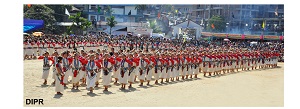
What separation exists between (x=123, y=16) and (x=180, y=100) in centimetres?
5792

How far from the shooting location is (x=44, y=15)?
56.2 meters

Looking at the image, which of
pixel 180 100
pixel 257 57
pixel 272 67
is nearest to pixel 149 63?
pixel 180 100

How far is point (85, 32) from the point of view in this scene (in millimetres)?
58812

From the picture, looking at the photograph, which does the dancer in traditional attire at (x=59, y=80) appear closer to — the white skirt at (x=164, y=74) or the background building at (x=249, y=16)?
the white skirt at (x=164, y=74)

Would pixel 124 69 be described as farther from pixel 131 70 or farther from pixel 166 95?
pixel 166 95

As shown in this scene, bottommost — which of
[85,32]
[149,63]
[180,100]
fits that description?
[180,100]

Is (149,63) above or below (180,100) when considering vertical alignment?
above

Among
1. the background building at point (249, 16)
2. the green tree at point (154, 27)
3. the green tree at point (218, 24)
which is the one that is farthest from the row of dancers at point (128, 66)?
the green tree at point (154, 27)

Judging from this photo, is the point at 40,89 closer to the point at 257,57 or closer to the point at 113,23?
the point at 257,57

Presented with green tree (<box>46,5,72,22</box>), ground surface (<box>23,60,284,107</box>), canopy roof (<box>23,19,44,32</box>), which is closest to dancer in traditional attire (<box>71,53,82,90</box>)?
ground surface (<box>23,60,284,107</box>)

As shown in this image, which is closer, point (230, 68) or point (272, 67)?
point (230, 68)

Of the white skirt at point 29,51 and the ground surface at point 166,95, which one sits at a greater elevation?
the white skirt at point 29,51

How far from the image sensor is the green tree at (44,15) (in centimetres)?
5581

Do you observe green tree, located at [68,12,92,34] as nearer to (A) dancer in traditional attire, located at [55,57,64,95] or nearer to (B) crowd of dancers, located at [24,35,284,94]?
(B) crowd of dancers, located at [24,35,284,94]
